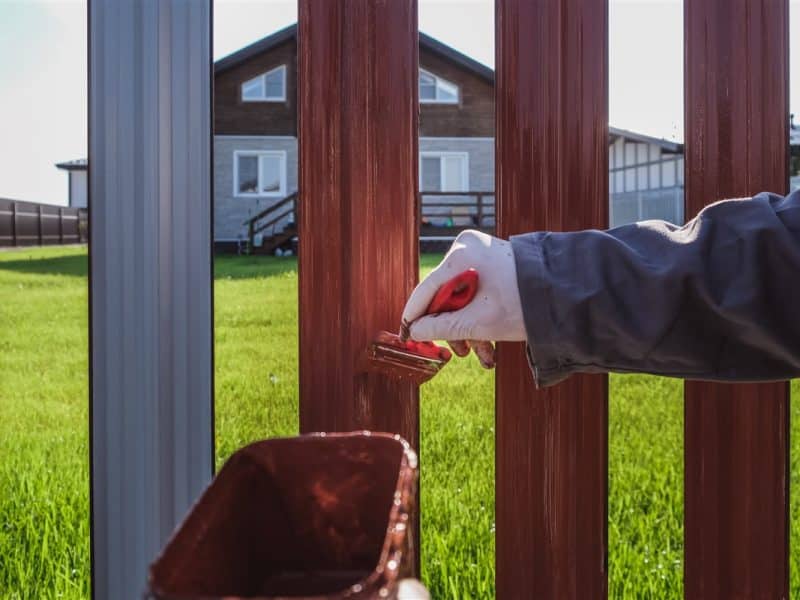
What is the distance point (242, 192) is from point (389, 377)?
6.26 metres

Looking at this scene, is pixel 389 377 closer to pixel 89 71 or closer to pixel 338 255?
pixel 338 255

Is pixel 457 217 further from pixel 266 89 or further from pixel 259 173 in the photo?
pixel 259 173

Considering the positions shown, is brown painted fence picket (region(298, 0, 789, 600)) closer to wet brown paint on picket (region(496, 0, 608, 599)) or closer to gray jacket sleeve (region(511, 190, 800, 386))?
wet brown paint on picket (region(496, 0, 608, 599))

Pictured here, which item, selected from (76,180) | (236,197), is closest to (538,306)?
(76,180)

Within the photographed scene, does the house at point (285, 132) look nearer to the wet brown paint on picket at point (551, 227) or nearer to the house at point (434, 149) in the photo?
the house at point (434, 149)

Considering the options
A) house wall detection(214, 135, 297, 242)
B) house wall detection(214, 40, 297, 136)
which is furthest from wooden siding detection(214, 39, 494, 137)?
house wall detection(214, 135, 297, 242)

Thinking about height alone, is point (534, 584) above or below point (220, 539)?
below

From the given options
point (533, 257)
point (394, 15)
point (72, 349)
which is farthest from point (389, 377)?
point (72, 349)

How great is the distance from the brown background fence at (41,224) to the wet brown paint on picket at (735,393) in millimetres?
2950

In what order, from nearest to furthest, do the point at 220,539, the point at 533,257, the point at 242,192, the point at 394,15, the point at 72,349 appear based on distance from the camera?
1. the point at 220,539
2. the point at 533,257
3. the point at 394,15
4. the point at 72,349
5. the point at 242,192

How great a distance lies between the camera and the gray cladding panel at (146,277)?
1189 millimetres

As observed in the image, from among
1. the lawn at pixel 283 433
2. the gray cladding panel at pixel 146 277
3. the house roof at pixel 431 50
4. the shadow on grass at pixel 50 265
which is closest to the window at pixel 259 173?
the house roof at pixel 431 50

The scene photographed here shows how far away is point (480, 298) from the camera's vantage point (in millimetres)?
938

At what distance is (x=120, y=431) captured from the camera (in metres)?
1.21
